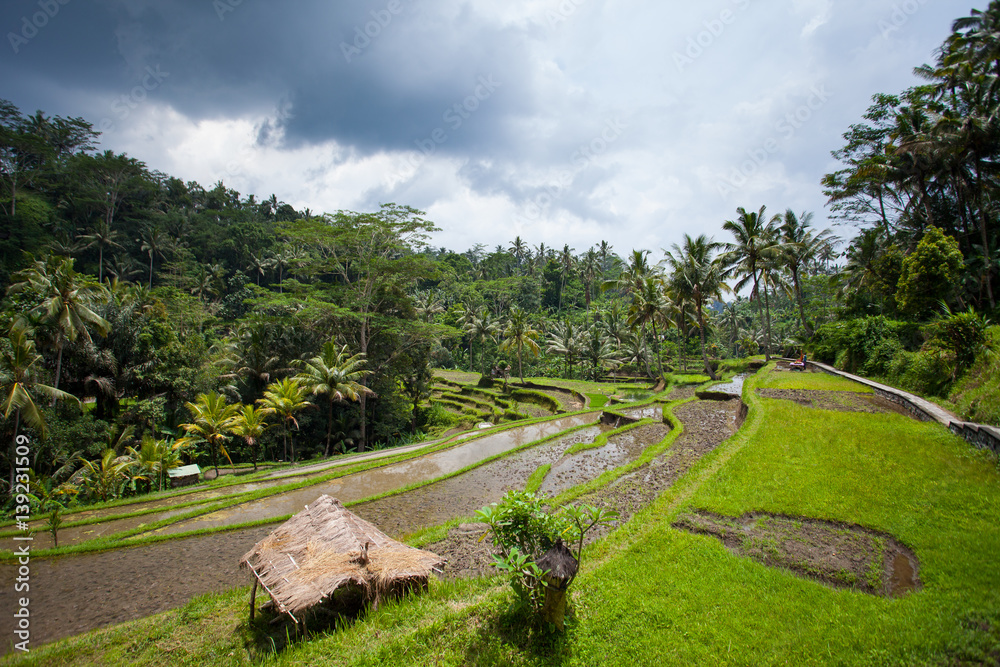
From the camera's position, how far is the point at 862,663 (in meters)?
3.33

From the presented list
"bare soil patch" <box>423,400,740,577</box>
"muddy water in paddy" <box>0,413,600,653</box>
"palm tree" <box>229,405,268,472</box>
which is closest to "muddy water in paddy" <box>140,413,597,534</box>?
"muddy water in paddy" <box>0,413,600,653</box>

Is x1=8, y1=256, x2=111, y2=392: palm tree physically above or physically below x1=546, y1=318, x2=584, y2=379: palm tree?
above

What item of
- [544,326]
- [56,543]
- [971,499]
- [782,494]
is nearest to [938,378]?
[971,499]

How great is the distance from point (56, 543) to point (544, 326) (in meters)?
45.3

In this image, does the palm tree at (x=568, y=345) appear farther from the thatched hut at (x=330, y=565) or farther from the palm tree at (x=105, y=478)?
the thatched hut at (x=330, y=565)

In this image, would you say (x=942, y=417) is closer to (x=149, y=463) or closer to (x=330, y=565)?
(x=330, y=565)

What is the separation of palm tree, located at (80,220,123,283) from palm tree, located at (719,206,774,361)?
60057mm

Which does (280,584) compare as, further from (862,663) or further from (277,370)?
(277,370)

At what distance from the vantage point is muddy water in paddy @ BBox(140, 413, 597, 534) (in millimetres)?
9352

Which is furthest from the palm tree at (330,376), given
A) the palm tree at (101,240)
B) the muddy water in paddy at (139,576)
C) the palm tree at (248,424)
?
the palm tree at (101,240)

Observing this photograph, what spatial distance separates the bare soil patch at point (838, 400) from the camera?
38.2ft

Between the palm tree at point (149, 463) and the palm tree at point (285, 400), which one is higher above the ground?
the palm tree at point (285, 400)

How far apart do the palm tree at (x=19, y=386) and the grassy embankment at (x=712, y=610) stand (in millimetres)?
9949

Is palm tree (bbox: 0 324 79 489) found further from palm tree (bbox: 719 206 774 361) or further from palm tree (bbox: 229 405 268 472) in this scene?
palm tree (bbox: 719 206 774 361)
